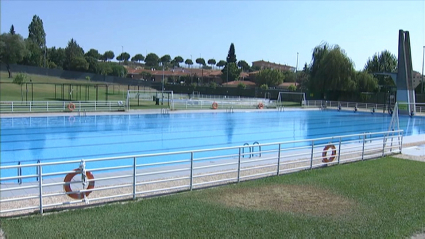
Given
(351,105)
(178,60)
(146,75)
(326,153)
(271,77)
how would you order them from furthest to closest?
(178,60), (146,75), (271,77), (351,105), (326,153)

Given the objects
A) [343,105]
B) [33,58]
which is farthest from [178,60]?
[343,105]

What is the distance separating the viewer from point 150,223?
608 cm

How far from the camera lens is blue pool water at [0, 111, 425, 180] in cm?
1603

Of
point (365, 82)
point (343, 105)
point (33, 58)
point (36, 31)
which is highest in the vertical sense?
point (36, 31)

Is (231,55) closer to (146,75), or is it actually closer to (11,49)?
(146,75)

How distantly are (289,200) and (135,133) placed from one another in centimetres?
1479

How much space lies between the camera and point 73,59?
85.1 m

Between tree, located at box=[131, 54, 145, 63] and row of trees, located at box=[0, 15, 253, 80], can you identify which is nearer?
row of trees, located at box=[0, 15, 253, 80]

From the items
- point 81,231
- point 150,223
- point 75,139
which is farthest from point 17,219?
point 75,139

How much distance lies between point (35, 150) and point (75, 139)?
9.07 feet

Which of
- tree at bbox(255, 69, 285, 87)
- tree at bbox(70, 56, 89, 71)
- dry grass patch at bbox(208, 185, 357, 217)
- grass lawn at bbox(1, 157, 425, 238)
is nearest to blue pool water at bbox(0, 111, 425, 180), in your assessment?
grass lawn at bbox(1, 157, 425, 238)

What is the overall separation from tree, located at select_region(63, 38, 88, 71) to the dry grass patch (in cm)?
8104

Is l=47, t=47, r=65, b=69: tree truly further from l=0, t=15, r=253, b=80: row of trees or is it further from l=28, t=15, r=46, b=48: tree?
l=28, t=15, r=46, b=48: tree

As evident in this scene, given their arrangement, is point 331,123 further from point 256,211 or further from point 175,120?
point 256,211
